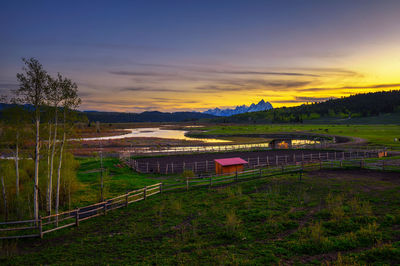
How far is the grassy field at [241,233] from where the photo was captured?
9.19 meters

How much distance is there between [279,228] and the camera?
1173cm

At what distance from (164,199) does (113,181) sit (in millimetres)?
11195

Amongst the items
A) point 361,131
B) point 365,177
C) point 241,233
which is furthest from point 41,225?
point 361,131

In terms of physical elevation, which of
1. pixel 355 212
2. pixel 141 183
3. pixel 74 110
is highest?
pixel 74 110

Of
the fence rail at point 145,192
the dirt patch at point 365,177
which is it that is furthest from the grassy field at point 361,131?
the dirt patch at point 365,177

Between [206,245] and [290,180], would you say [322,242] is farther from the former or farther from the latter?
[290,180]

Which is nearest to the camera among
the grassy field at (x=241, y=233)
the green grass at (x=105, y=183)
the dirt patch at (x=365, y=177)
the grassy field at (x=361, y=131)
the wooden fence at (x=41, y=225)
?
the grassy field at (x=241, y=233)

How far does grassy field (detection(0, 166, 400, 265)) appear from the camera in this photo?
919 centimetres

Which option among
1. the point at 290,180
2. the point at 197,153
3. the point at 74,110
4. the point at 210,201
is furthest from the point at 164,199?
the point at 197,153

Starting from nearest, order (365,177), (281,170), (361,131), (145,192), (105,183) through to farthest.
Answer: (145,192), (365,177), (105,183), (281,170), (361,131)

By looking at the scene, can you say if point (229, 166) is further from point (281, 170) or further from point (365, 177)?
point (365, 177)

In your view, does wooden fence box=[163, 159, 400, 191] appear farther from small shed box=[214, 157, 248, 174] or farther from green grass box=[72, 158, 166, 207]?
green grass box=[72, 158, 166, 207]

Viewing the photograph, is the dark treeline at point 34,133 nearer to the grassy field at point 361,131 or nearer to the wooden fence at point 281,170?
the wooden fence at point 281,170

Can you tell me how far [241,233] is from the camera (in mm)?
11383
